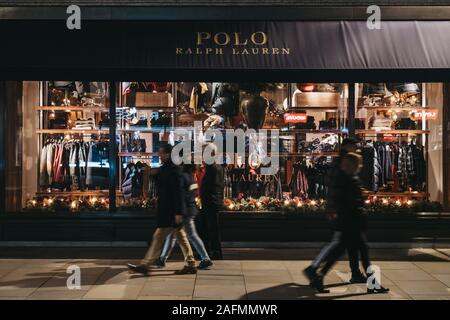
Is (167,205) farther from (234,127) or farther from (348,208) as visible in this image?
(234,127)

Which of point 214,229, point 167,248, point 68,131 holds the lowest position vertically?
point 167,248

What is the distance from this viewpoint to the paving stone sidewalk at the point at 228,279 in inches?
296

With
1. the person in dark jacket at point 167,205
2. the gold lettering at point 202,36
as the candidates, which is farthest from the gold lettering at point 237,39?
the person in dark jacket at point 167,205

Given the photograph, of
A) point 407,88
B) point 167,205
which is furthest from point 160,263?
point 407,88

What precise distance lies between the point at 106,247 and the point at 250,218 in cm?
269

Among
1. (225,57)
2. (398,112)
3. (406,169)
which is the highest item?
(225,57)

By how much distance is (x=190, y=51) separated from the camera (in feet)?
34.0

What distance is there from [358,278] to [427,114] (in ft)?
17.4

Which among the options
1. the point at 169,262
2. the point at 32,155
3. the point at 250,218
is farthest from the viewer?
the point at 32,155

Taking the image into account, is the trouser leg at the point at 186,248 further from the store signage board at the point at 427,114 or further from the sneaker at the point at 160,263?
the store signage board at the point at 427,114

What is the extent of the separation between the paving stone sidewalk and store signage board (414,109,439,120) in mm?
3085

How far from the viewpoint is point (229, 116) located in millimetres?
12281

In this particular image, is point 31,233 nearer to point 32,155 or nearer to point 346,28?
point 32,155

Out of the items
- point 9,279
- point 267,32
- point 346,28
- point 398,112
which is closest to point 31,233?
point 9,279
